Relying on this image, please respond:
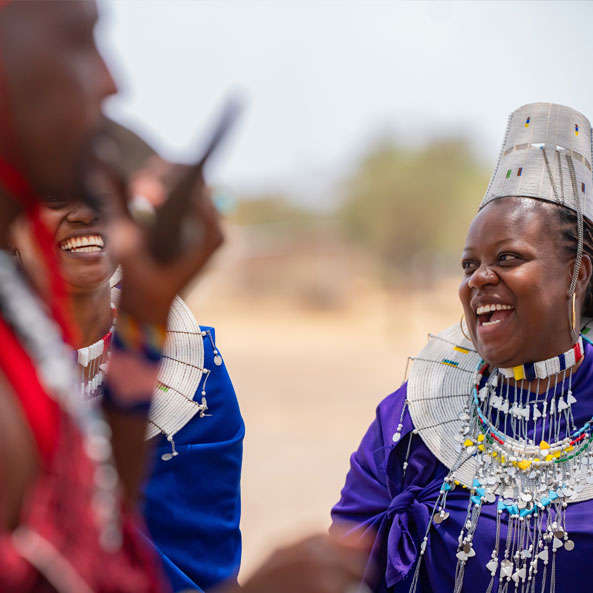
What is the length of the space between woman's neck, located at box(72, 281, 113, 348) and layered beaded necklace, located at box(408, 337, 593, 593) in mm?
1164

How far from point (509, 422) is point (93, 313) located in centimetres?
155

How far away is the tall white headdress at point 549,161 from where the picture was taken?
9.12 feet

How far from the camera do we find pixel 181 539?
8.57 feet

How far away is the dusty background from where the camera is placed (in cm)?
859

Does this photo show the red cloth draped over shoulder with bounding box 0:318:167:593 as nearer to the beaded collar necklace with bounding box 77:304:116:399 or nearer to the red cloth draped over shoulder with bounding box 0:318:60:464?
the red cloth draped over shoulder with bounding box 0:318:60:464

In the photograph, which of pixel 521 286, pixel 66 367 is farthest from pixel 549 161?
pixel 66 367

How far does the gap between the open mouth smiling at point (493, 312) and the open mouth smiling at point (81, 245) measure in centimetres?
137

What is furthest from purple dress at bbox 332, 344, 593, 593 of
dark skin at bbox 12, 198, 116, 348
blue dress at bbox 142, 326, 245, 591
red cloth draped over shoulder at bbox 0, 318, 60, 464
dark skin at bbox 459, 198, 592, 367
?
red cloth draped over shoulder at bbox 0, 318, 60, 464

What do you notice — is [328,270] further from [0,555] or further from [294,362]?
[0,555]

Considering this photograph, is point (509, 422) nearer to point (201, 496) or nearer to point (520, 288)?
point (520, 288)

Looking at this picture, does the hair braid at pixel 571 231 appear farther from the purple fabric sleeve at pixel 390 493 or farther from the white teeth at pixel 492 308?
the purple fabric sleeve at pixel 390 493

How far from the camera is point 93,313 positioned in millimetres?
2566

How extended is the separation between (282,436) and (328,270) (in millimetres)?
18218

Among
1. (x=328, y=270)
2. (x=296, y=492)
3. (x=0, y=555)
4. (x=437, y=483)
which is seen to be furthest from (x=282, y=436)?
(x=328, y=270)
